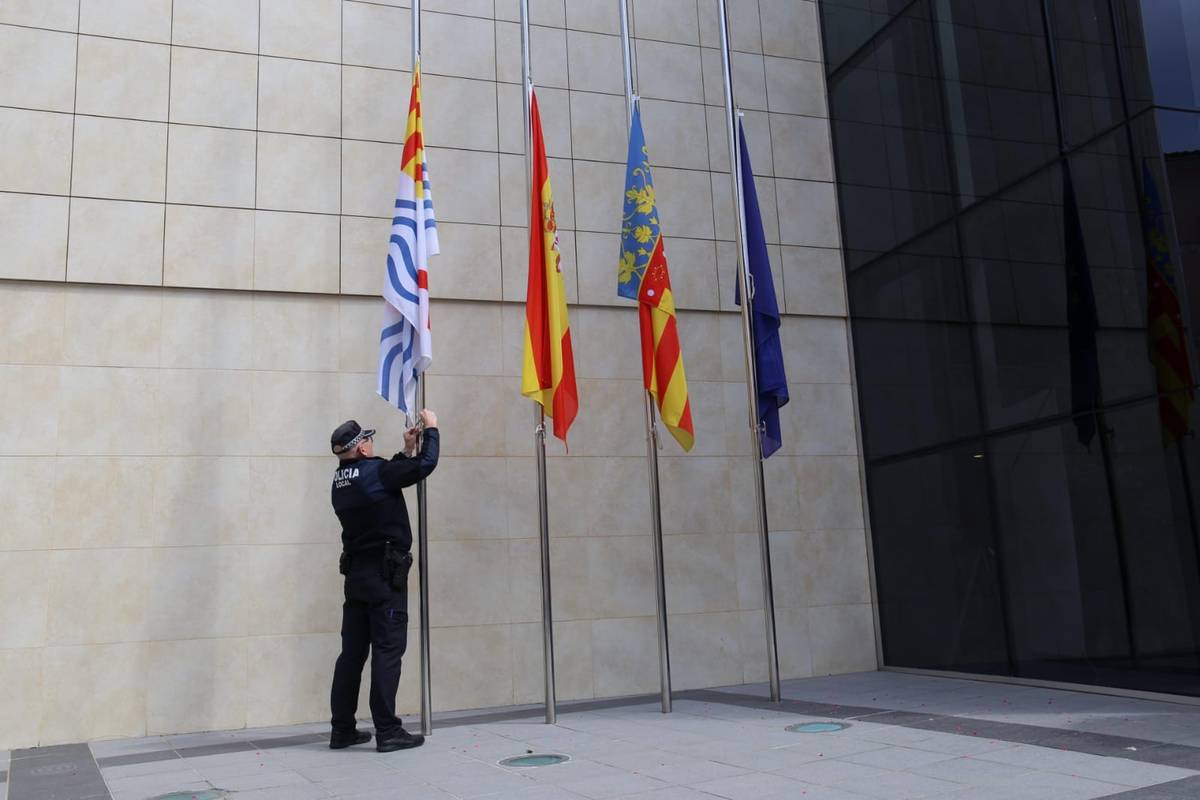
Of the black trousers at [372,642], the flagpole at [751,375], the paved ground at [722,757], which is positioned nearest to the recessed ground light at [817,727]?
the paved ground at [722,757]

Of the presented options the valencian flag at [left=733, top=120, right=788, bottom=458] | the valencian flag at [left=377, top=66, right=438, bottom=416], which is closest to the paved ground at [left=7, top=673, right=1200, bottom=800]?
the valencian flag at [left=733, top=120, right=788, bottom=458]

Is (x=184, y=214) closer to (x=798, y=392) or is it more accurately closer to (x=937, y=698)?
(x=798, y=392)

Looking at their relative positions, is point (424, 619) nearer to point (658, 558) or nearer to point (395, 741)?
point (395, 741)

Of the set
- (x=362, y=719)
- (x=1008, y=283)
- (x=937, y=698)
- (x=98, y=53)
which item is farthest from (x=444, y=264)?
(x=937, y=698)

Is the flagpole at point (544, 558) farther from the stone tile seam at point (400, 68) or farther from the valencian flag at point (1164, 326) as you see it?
the valencian flag at point (1164, 326)

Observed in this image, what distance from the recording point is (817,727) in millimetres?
6250

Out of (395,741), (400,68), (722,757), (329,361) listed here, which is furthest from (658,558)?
(400,68)

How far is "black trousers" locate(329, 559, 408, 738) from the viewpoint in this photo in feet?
19.7

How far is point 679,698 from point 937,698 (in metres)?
2.02

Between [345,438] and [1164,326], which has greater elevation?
[1164,326]

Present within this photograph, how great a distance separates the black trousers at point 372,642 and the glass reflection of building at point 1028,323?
4.83m

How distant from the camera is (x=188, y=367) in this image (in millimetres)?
7973

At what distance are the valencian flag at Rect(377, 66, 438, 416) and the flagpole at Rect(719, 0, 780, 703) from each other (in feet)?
7.76

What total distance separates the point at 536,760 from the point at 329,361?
13.4 feet
